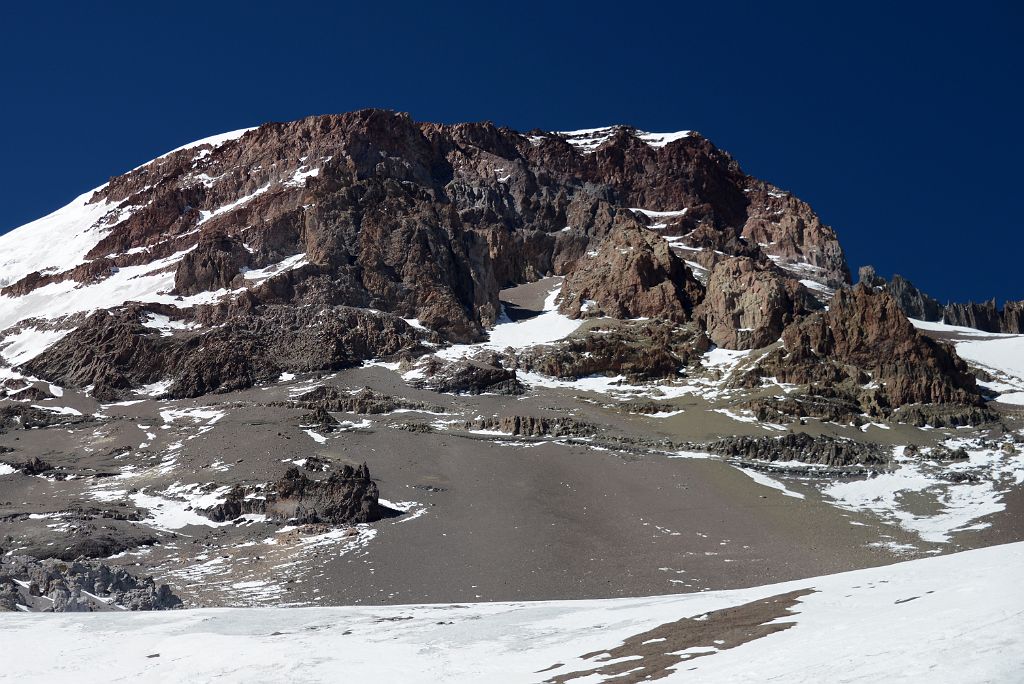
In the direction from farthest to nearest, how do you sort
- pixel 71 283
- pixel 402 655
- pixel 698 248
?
pixel 698 248, pixel 71 283, pixel 402 655

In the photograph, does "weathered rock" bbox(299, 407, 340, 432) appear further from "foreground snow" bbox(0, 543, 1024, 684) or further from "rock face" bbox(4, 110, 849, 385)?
"foreground snow" bbox(0, 543, 1024, 684)

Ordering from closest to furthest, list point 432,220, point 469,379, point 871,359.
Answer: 1. point 871,359
2. point 469,379
3. point 432,220

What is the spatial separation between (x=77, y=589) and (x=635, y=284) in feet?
296

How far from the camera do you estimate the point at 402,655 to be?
52.6 feet

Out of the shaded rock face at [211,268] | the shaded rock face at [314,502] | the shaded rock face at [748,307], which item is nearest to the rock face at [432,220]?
the shaded rock face at [211,268]

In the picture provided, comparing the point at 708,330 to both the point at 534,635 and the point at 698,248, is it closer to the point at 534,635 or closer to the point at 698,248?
the point at 698,248

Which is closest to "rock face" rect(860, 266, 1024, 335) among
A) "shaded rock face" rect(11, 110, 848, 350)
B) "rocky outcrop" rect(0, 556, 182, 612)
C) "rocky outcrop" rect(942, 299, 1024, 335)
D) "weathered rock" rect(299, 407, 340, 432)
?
"rocky outcrop" rect(942, 299, 1024, 335)

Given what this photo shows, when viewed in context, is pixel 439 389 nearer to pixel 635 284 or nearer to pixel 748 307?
pixel 635 284

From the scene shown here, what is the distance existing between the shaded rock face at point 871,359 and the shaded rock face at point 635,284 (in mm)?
17203

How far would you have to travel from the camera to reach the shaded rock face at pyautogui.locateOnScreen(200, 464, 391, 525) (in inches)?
2064

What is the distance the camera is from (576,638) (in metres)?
16.4

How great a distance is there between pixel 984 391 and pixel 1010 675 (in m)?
86.5

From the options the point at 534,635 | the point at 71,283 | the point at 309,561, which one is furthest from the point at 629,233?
the point at 534,635

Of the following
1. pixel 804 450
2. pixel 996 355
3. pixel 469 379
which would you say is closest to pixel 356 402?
pixel 469 379
